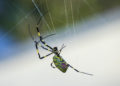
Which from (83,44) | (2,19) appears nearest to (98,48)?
(83,44)

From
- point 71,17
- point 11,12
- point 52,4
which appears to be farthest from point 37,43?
point 71,17

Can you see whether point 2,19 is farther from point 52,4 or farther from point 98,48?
point 98,48

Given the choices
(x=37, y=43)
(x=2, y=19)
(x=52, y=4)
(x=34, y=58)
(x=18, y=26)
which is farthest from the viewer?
(x=34, y=58)

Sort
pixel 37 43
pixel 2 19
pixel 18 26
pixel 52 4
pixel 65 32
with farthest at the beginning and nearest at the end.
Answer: pixel 65 32 → pixel 18 26 → pixel 2 19 → pixel 52 4 → pixel 37 43

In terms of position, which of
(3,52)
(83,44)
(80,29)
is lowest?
(83,44)

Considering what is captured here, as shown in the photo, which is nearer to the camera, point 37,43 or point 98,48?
point 37,43

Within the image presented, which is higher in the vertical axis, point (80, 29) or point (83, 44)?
point (80, 29)
